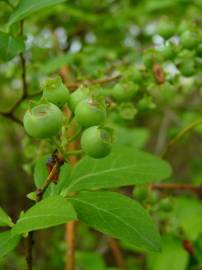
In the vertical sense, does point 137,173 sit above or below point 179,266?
above

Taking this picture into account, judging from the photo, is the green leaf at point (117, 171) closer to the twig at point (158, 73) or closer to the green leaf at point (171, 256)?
the twig at point (158, 73)

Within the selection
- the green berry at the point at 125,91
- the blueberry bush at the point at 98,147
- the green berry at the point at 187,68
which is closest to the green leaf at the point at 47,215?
the blueberry bush at the point at 98,147

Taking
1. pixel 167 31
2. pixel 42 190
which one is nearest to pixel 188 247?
pixel 167 31

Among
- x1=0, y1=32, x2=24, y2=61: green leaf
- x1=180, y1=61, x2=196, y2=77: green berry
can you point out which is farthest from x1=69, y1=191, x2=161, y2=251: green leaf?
x1=180, y1=61, x2=196, y2=77: green berry

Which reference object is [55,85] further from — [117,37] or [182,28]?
[117,37]

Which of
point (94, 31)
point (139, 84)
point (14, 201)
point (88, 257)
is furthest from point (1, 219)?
point (14, 201)

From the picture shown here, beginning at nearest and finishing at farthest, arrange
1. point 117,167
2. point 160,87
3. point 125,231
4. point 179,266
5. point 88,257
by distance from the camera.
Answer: point 125,231, point 117,167, point 160,87, point 179,266, point 88,257
